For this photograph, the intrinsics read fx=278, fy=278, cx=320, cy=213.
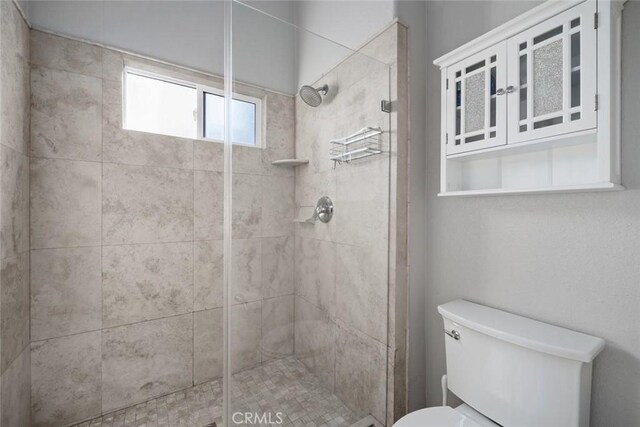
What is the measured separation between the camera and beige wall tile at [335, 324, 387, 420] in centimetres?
138

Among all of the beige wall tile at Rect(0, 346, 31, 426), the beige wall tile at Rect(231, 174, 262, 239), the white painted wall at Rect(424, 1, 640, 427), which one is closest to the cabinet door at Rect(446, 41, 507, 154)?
the white painted wall at Rect(424, 1, 640, 427)

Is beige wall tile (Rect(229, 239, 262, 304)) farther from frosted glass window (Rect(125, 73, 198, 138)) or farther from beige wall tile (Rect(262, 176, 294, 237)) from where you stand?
frosted glass window (Rect(125, 73, 198, 138))

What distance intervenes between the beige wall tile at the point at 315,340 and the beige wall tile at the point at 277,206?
33 centimetres

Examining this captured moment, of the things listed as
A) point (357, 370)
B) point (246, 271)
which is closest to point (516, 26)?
point (246, 271)

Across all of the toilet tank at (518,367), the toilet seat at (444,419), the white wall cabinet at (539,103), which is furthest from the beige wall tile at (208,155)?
the toilet seat at (444,419)

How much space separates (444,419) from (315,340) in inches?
23.0

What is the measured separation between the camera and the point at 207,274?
188 cm

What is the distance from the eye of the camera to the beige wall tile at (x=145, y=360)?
A: 1629 millimetres

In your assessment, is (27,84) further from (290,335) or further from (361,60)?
(290,335)

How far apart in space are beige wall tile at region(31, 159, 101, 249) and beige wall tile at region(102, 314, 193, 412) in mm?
575

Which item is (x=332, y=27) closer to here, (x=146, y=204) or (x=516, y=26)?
(x=516, y=26)

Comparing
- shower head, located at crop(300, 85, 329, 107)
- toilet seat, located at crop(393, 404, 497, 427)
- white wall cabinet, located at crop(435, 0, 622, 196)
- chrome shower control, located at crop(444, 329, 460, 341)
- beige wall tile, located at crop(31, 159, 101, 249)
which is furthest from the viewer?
beige wall tile, located at crop(31, 159, 101, 249)

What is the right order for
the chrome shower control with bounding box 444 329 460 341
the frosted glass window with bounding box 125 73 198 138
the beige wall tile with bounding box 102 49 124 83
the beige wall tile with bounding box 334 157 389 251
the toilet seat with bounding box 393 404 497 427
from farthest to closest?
the frosted glass window with bounding box 125 73 198 138 < the beige wall tile with bounding box 102 49 124 83 < the beige wall tile with bounding box 334 157 389 251 < the chrome shower control with bounding box 444 329 460 341 < the toilet seat with bounding box 393 404 497 427

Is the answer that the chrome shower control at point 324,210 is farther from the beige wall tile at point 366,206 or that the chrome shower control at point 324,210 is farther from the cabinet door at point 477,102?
the cabinet door at point 477,102
